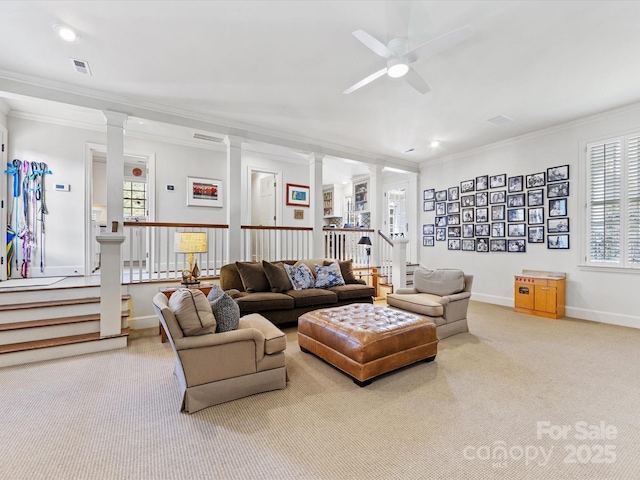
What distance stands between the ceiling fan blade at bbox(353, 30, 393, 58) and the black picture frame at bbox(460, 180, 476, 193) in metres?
4.27

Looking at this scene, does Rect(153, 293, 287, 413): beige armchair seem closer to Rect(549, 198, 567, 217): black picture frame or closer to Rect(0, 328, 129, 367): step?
Rect(0, 328, 129, 367): step

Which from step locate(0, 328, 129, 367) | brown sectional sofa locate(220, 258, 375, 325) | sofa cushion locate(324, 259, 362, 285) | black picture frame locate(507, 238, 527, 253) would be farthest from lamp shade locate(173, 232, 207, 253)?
black picture frame locate(507, 238, 527, 253)

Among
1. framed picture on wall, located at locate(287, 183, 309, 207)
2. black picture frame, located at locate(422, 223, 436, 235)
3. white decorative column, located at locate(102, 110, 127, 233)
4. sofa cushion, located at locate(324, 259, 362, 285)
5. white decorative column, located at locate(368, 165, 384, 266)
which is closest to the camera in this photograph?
white decorative column, located at locate(102, 110, 127, 233)

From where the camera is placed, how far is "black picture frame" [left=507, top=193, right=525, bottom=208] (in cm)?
537

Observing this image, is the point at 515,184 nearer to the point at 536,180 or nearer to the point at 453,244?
the point at 536,180

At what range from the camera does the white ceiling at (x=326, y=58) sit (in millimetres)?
2488

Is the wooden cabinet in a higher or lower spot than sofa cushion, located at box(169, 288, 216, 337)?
lower

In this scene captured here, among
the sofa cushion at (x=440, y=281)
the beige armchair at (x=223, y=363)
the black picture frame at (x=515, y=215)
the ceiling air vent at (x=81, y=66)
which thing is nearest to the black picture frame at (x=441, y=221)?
the black picture frame at (x=515, y=215)

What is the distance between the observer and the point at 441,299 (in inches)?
146

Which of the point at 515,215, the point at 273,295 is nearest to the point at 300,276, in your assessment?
the point at 273,295

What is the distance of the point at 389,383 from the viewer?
254 cm

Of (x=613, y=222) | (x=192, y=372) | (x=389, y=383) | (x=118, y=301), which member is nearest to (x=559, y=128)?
(x=613, y=222)

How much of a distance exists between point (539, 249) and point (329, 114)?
427cm

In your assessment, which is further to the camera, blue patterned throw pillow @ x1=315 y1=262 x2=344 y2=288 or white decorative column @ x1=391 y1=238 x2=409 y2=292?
white decorative column @ x1=391 y1=238 x2=409 y2=292
